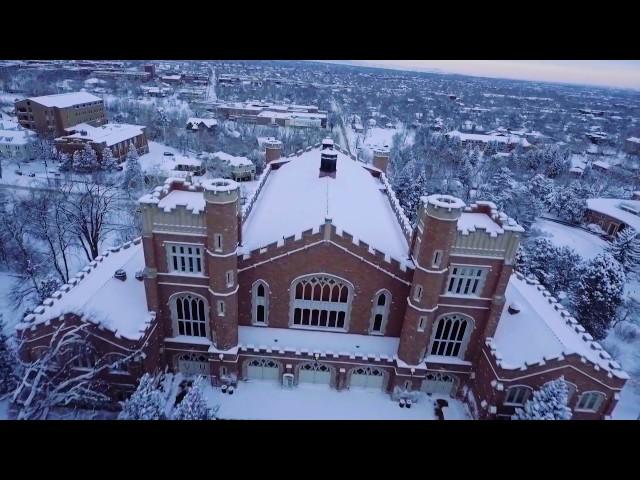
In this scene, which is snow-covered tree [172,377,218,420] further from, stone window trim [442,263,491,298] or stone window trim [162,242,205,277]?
stone window trim [442,263,491,298]

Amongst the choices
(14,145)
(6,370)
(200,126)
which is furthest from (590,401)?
(200,126)

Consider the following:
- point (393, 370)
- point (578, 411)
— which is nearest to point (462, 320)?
point (393, 370)

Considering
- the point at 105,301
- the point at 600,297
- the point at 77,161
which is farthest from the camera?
the point at 77,161

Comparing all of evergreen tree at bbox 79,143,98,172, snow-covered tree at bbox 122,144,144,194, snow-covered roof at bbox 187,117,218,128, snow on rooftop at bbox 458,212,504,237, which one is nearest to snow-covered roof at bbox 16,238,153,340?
snow on rooftop at bbox 458,212,504,237

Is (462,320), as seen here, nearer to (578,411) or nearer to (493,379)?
(493,379)

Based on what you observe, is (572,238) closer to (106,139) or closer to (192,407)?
(192,407)
